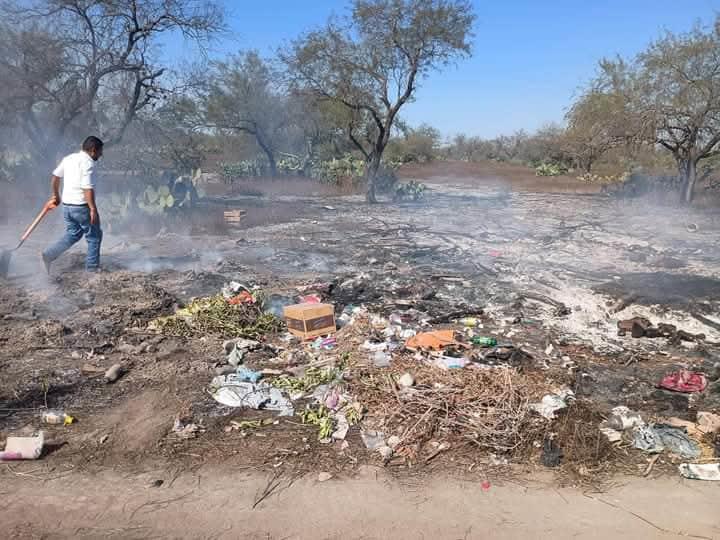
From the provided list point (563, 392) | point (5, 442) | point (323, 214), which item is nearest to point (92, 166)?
point (5, 442)

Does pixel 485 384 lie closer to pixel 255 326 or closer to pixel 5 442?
pixel 255 326

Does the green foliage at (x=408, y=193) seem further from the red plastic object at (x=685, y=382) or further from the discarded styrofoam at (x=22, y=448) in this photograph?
the discarded styrofoam at (x=22, y=448)

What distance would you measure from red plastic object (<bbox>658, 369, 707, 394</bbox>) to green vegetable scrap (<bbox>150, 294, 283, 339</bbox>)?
333 centimetres

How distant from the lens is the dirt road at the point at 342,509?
98.6 inches

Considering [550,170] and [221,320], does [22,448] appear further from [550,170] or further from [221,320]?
[550,170]

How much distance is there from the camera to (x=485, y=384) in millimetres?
3607

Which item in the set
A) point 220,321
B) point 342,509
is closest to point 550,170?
point 220,321

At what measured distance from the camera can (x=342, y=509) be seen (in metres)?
2.66

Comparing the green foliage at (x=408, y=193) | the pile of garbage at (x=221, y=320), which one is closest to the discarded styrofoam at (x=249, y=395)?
the pile of garbage at (x=221, y=320)

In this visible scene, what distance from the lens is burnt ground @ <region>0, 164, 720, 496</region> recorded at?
3.20 m

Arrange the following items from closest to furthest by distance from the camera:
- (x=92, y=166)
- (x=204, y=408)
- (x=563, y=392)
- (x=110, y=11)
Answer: (x=204, y=408) < (x=563, y=392) < (x=92, y=166) < (x=110, y=11)

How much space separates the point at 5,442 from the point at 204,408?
1.15 m

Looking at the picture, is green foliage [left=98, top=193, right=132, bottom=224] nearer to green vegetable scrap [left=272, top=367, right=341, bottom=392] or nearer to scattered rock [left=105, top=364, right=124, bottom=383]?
scattered rock [left=105, top=364, right=124, bottom=383]

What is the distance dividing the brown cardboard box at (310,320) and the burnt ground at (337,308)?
21cm
